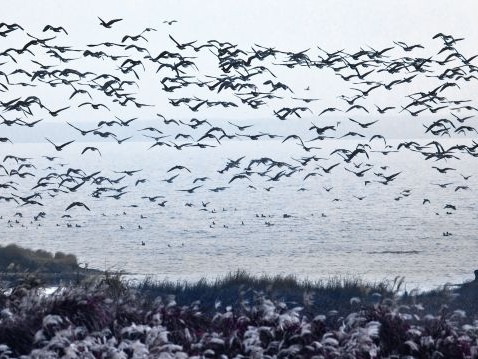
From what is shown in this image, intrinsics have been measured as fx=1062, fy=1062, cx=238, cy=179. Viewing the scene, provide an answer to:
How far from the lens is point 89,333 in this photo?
16.3 metres

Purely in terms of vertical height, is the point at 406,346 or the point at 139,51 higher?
the point at 139,51

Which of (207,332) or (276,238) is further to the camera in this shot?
(276,238)

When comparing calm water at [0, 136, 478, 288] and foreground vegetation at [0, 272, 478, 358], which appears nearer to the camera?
foreground vegetation at [0, 272, 478, 358]

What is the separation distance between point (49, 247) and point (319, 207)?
Answer: 236 ft

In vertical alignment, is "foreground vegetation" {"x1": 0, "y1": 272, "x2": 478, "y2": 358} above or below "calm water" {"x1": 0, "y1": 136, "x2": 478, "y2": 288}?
below

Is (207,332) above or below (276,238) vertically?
below

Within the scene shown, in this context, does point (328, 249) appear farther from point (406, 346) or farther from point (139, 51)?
point (406, 346)

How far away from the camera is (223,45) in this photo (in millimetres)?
27094

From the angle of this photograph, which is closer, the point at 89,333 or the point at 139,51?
the point at 89,333

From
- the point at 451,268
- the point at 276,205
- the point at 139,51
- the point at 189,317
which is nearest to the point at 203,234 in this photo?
the point at 451,268

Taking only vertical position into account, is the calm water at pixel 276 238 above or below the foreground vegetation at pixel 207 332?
above

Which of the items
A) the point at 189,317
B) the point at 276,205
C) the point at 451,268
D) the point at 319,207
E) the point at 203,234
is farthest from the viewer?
the point at 276,205

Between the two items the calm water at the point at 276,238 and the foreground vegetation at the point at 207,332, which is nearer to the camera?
the foreground vegetation at the point at 207,332

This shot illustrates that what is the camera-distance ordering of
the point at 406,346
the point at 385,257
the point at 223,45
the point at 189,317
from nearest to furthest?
the point at 406,346
the point at 189,317
the point at 223,45
the point at 385,257
